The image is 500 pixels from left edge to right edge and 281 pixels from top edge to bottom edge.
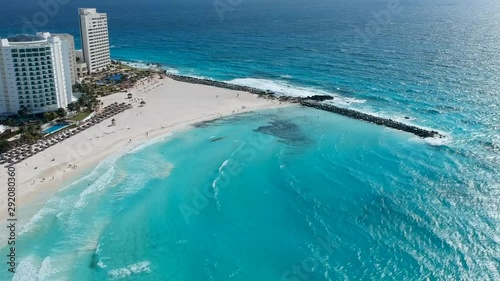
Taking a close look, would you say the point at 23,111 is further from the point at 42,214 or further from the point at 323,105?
the point at 323,105

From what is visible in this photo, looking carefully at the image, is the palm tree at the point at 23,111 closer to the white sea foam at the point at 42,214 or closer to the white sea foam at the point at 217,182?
the white sea foam at the point at 42,214

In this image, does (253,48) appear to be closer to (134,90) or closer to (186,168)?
(134,90)

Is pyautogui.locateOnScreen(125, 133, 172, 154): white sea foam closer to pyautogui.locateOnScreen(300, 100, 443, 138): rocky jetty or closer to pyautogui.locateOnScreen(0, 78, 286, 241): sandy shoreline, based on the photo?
pyautogui.locateOnScreen(0, 78, 286, 241): sandy shoreline

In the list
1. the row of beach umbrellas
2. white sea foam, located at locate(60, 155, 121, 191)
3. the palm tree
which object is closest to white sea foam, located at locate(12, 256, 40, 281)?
white sea foam, located at locate(60, 155, 121, 191)

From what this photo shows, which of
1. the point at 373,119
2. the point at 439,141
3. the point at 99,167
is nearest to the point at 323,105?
the point at 373,119

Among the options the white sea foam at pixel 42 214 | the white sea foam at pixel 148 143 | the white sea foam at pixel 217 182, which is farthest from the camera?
the white sea foam at pixel 148 143

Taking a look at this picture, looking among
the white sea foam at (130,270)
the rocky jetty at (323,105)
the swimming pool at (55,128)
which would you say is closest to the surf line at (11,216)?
the white sea foam at (130,270)
